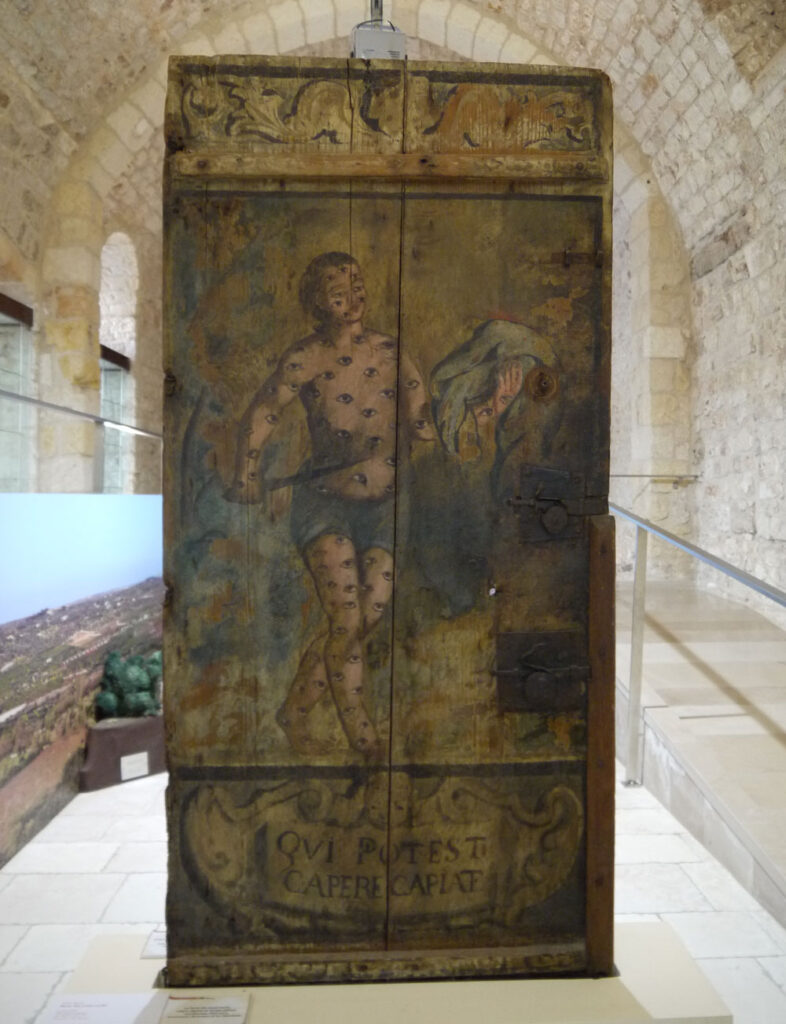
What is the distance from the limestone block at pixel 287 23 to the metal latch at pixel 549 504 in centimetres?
524

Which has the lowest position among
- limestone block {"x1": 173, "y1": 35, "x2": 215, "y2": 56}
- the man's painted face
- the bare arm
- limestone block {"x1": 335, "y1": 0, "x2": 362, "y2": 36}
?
the bare arm

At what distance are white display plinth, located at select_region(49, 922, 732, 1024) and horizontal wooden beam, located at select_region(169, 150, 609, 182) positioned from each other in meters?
1.59

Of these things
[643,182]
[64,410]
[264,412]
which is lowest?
[264,412]

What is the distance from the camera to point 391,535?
5.15 feet

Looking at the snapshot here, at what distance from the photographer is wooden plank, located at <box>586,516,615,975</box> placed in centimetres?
158

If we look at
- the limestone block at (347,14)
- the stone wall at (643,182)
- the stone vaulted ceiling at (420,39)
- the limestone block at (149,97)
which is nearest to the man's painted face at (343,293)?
the stone wall at (643,182)

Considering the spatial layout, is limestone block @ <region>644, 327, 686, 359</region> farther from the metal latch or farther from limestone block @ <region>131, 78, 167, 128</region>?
the metal latch

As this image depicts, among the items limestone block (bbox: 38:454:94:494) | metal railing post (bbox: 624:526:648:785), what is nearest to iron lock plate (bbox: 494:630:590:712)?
metal railing post (bbox: 624:526:648:785)

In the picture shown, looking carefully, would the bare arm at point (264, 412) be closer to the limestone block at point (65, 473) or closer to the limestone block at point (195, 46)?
the limestone block at point (65, 473)

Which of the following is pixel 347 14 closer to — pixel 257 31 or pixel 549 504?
pixel 257 31

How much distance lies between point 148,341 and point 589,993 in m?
6.36

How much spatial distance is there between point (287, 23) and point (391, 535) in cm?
529

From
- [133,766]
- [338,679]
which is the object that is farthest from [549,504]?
[133,766]

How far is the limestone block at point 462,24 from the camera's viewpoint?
559 cm
